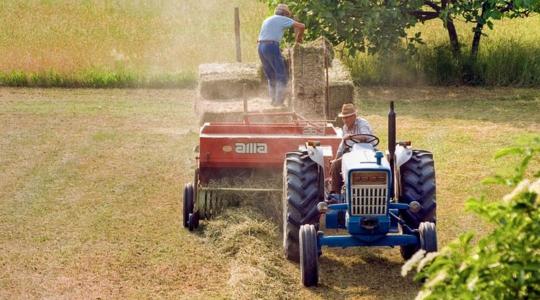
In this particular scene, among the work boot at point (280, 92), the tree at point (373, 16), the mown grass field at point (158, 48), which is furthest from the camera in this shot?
the mown grass field at point (158, 48)

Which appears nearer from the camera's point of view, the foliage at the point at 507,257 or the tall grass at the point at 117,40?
the foliage at the point at 507,257

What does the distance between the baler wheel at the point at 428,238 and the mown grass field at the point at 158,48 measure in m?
12.0

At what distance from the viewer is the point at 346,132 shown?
29.5 feet

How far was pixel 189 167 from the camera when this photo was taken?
13.0m

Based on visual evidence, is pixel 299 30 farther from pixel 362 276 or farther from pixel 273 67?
pixel 362 276

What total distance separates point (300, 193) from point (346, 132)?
0.98m

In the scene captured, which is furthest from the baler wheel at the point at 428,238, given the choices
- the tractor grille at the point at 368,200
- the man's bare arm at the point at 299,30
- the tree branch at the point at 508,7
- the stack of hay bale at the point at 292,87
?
the tree branch at the point at 508,7

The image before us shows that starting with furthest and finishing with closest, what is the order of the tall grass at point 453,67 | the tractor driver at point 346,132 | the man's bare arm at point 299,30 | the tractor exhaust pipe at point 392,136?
the tall grass at point 453,67 → the man's bare arm at point 299,30 → the tractor driver at point 346,132 → the tractor exhaust pipe at point 392,136

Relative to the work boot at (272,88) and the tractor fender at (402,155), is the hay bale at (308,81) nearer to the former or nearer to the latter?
the work boot at (272,88)

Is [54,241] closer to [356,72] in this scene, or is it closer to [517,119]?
[517,119]

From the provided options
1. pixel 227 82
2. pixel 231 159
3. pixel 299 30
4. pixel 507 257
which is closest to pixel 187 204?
pixel 231 159

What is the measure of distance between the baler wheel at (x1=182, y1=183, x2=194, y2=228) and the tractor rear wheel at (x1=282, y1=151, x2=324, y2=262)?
5.24ft

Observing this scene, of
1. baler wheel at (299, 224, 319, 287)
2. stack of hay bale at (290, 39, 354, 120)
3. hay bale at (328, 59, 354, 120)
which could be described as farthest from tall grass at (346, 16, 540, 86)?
baler wheel at (299, 224, 319, 287)

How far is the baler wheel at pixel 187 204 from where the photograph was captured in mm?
9789
